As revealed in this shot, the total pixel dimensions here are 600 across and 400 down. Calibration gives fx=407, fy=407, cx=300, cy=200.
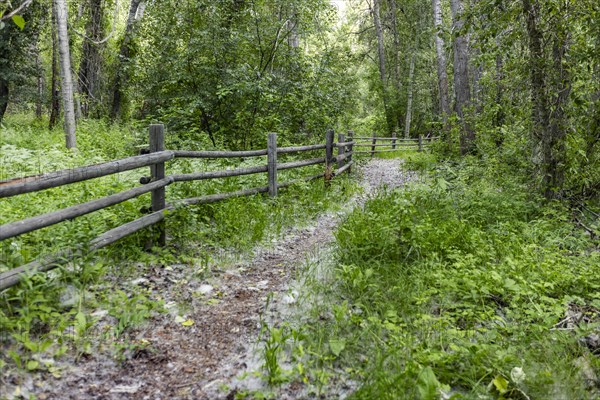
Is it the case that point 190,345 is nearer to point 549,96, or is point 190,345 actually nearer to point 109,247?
point 109,247

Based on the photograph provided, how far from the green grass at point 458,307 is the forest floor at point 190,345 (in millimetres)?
381

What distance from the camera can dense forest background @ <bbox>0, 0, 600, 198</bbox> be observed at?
6438 millimetres

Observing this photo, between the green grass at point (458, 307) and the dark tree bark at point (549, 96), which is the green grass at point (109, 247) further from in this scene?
the dark tree bark at point (549, 96)

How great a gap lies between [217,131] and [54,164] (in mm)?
4637

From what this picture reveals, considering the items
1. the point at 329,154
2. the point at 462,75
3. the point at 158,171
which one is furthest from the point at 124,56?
the point at 158,171

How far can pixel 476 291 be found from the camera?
12.5 feet

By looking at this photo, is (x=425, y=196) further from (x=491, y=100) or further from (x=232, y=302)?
(x=232, y=302)

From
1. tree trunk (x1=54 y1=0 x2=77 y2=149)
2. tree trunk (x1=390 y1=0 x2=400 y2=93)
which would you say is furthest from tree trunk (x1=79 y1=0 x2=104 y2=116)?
tree trunk (x1=390 y1=0 x2=400 y2=93)

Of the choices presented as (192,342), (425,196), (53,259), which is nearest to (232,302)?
(192,342)

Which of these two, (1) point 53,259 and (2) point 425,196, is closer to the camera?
(1) point 53,259

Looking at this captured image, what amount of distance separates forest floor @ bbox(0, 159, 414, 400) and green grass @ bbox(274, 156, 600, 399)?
0.38 meters

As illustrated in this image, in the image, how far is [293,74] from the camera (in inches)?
468

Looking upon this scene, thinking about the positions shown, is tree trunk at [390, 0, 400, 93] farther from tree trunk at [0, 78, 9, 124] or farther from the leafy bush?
the leafy bush

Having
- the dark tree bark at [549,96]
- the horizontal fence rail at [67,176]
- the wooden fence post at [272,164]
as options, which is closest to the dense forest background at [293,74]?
the dark tree bark at [549,96]
